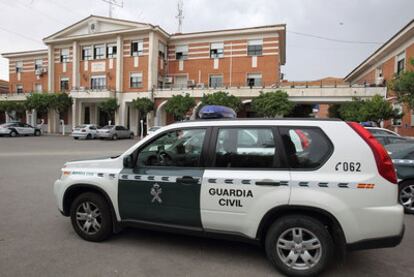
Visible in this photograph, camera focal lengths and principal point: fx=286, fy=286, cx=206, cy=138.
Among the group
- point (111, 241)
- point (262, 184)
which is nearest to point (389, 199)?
point (262, 184)

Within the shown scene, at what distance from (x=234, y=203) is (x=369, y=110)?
58.2ft

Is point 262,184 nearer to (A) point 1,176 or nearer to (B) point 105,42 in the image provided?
(A) point 1,176

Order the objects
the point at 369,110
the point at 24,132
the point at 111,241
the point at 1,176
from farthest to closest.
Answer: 1. the point at 24,132
2. the point at 369,110
3. the point at 1,176
4. the point at 111,241

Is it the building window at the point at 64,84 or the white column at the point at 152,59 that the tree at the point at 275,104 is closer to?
the white column at the point at 152,59

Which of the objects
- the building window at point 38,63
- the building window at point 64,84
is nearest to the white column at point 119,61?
the building window at point 64,84

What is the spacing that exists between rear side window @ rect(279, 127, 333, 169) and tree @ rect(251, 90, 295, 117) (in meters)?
20.8

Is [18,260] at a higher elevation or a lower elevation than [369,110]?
lower

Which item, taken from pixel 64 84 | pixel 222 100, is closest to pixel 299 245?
pixel 222 100

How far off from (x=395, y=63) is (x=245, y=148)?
79.0ft

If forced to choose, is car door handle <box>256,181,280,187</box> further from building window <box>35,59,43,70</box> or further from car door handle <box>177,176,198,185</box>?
building window <box>35,59,43,70</box>

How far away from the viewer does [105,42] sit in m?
33.7

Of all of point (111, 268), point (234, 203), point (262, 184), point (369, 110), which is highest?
point (369, 110)

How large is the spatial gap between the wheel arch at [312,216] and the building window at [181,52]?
31725mm

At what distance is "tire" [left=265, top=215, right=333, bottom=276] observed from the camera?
10.0ft
